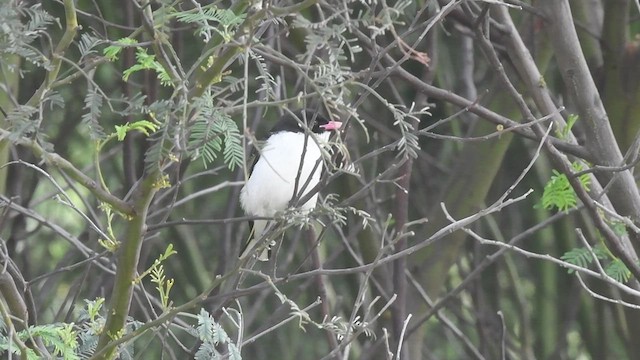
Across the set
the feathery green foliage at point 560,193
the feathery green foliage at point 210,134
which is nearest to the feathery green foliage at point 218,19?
the feathery green foliage at point 210,134

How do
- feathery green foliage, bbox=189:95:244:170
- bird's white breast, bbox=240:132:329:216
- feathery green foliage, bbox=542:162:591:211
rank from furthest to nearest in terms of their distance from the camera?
bird's white breast, bbox=240:132:329:216
feathery green foliage, bbox=542:162:591:211
feathery green foliage, bbox=189:95:244:170

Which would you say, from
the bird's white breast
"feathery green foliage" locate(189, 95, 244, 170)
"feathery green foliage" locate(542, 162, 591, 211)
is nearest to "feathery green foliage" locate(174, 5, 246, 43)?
"feathery green foliage" locate(189, 95, 244, 170)

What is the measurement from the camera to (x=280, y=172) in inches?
152

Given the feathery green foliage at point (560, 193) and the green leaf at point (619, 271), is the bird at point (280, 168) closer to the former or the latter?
the feathery green foliage at point (560, 193)

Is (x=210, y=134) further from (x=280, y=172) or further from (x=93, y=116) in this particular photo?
(x=280, y=172)

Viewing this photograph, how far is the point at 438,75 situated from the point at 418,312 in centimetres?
111

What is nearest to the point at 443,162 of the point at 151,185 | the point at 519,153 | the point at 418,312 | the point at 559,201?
the point at 519,153

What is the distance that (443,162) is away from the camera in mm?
5816

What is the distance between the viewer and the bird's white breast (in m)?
3.87

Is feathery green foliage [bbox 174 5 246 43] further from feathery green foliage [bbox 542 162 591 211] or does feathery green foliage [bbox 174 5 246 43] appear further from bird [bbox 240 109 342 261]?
bird [bbox 240 109 342 261]

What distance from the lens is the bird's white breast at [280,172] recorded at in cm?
387

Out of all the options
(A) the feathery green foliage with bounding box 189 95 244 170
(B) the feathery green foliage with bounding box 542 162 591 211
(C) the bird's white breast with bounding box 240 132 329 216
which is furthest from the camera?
(C) the bird's white breast with bounding box 240 132 329 216

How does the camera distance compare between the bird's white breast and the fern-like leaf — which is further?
the bird's white breast

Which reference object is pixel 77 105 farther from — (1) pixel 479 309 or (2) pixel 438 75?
(1) pixel 479 309
